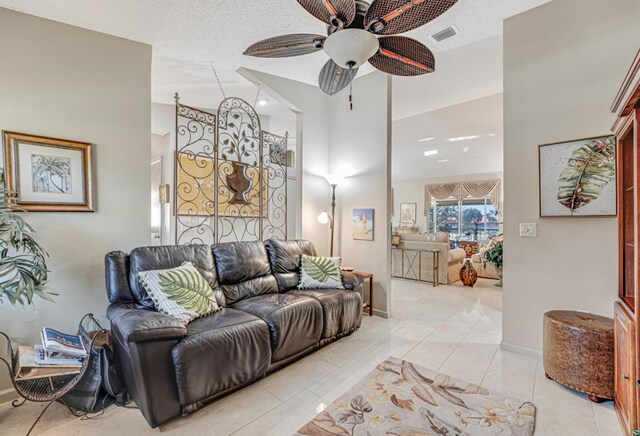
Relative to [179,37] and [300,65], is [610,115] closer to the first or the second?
[300,65]

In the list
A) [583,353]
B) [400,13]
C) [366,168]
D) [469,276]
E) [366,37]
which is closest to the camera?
[400,13]

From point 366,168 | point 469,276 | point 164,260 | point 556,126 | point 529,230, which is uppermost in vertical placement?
point 556,126

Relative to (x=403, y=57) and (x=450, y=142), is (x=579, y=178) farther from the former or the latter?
(x=450, y=142)

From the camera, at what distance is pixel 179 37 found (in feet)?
9.12

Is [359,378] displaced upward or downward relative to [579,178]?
downward

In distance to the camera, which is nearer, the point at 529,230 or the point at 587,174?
the point at 587,174

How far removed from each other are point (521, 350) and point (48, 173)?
439 cm

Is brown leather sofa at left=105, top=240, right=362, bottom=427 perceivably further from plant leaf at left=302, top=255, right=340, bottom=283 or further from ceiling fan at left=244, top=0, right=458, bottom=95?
ceiling fan at left=244, top=0, right=458, bottom=95

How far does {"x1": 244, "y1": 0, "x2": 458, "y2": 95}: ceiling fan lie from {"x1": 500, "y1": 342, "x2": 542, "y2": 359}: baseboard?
105 inches

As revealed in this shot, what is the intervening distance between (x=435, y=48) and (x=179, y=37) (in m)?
2.60

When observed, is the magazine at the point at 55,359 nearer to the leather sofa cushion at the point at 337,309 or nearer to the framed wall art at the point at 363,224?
the leather sofa cushion at the point at 337,309

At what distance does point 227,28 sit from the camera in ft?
8.83

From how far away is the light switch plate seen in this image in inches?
107

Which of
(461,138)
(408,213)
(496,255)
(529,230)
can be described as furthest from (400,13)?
(408,213)
